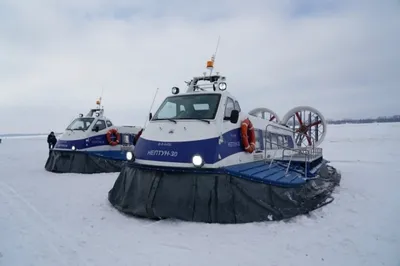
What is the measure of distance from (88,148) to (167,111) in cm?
548

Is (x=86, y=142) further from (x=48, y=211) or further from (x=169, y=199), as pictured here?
(x=169, y=199)

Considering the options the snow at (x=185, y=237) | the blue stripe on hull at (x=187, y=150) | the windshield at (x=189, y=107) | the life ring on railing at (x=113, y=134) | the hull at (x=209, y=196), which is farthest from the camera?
the life ring on railing at (x=113, y=134)

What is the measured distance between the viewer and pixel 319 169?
24.2 feet

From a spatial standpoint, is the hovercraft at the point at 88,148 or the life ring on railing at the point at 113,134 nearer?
the hovercraft at the point at 88,148

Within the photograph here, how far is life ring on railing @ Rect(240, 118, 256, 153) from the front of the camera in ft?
16.9

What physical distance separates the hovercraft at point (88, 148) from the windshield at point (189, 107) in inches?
187

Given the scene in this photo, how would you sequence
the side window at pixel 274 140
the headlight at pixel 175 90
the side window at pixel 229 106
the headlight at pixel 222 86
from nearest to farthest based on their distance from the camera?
the side window at pixel 229 106
the headlight at pixel 222 86
the headlight at pixel 175 90
the side window at pixel 274 140

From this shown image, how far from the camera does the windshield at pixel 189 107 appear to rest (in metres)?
4.95

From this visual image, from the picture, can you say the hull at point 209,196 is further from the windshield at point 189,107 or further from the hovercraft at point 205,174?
the windshield at point 189,107

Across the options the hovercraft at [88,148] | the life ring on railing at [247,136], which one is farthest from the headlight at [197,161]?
the hovercraft at [88,148]

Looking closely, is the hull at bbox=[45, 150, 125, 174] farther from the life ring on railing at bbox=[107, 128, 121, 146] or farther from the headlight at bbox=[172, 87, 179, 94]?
the headlight at bbox=[172, 87, 179, 94]

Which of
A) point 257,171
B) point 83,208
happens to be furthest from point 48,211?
point 257,171

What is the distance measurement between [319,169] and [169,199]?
478 cm

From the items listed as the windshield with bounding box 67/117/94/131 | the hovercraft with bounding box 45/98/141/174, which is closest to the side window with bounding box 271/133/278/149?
the hovercraft with bounding box 45/98/141/174
